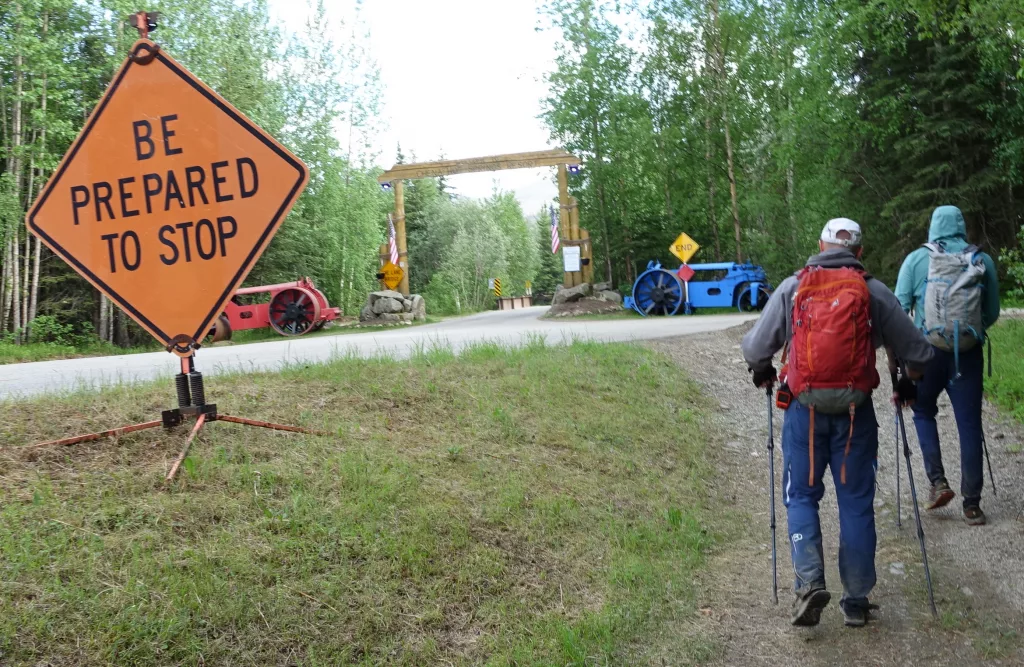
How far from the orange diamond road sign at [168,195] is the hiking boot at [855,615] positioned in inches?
151

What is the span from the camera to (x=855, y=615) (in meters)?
4.39

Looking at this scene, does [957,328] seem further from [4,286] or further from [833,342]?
[4,286]

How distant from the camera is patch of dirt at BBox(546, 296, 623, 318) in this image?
27562mm

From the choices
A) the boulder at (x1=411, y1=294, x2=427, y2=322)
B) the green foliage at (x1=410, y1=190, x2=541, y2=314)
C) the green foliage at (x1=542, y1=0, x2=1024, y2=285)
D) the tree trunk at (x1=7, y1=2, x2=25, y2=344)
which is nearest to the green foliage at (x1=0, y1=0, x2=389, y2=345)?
the tree trunk at (x1=7, y1=2, x2=25, y2=344)

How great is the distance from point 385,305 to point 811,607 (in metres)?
23.2

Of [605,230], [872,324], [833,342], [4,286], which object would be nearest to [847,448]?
[833,342]

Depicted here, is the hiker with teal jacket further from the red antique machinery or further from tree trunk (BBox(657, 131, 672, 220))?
tree trunk (BBox(657, 131, 672, 220))

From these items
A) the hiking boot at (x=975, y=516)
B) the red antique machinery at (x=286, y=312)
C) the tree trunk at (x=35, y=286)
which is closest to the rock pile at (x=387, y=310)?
the red antique machinery at (x=286, y=312)

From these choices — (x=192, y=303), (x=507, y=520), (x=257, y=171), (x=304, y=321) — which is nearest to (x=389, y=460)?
(x=507, y=520)

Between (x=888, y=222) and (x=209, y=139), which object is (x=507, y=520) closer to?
(x=209, y=139)

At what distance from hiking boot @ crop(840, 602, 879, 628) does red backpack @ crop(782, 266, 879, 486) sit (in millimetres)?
654

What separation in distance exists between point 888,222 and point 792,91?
19.6 ft

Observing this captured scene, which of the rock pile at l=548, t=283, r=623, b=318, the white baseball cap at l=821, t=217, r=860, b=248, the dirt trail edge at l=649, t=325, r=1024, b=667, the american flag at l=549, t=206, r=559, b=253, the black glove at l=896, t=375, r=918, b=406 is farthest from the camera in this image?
the american flag at l=549, t=206, r=559, b=253

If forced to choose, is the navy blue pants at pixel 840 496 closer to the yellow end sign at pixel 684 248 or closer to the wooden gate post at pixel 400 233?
the yellow end sign at pixel 684 248
